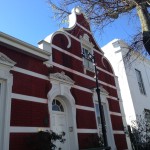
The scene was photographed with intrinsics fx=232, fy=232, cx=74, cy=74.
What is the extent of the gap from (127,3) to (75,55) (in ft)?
18.3

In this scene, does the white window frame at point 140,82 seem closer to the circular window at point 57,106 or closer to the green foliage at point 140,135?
the green foliage at point 140,135

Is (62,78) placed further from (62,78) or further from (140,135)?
(140,135)

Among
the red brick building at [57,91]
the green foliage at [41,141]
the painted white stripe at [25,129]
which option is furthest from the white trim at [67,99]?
the green foliage at [41,141]

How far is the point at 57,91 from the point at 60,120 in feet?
4.47

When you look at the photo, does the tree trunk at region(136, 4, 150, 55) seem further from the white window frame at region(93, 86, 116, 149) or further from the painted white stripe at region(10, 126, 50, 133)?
the white window frame at region(93, 86, 116, 149)

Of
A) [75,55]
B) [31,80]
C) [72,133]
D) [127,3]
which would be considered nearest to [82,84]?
[75,55]

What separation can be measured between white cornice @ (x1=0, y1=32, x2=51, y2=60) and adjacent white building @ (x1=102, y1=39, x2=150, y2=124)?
7498 mm

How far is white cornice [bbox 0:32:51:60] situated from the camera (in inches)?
348

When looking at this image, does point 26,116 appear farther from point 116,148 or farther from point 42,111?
point 116,148

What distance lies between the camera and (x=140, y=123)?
51.4ft

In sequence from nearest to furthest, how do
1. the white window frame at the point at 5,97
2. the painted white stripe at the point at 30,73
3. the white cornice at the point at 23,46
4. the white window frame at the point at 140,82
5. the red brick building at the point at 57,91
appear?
the white window frame at the point at 5,97 → the red brick building at the point at 57,91 → the white cornice at the point at 23,46 → the painted white stripe at the point at 30,73 → the white window frame at the point at 140,82

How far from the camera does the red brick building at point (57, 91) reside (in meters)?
8.45

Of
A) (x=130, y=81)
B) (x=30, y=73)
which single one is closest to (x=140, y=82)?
(x=130, y=81)

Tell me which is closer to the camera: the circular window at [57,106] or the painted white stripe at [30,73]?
the painted white stripe at [30,73]
